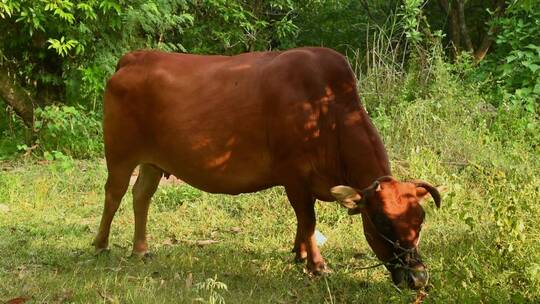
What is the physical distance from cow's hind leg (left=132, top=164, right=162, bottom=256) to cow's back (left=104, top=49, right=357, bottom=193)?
323 mm

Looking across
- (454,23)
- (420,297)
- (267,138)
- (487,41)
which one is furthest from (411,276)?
(454,23)

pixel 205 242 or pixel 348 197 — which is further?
pixel 205 242

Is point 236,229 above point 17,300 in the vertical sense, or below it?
below

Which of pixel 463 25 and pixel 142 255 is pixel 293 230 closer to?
pixel 142 255

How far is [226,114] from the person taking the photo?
16.7 feet

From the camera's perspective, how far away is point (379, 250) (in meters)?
4.32

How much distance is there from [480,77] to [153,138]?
638 centimetres

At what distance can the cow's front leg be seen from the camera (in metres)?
4.88

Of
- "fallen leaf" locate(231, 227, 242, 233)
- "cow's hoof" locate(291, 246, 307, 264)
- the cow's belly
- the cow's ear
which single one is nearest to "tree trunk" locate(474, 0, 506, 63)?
"fallen leaf" locate(231, 227, 242, 233)

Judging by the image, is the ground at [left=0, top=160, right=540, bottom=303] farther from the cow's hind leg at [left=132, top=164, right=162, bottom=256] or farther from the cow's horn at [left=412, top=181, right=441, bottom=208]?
the cow's hind leg at [left=132, top=164, right=162, bottom=256]

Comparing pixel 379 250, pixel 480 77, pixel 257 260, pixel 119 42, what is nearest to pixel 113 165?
pixel 257 260

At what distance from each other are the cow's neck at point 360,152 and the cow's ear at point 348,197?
0.29m

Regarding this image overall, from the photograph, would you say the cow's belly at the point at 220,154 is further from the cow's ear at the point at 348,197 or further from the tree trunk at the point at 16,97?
the tree trunk at the point at 16,97

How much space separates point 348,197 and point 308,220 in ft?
2.45
